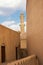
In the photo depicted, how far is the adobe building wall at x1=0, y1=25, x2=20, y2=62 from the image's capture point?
619 cm

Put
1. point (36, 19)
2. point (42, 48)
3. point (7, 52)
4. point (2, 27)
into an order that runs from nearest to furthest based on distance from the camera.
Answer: point (42, 48), point (36, 19), point (2, 27), point (7, 52)

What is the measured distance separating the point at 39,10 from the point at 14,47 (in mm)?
3359

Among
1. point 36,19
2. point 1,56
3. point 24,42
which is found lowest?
point 1,56

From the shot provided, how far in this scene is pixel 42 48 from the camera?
3764mm

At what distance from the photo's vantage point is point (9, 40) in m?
6.59

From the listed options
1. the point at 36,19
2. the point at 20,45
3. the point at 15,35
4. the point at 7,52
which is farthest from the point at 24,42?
the point at 36,19

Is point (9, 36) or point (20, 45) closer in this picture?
point (9, 36)

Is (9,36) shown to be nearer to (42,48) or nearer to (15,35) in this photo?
(15,35)

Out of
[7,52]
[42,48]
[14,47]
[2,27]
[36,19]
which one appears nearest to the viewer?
[42,48]

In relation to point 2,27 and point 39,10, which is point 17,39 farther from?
point 39,10

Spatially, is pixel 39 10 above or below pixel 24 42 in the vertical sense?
above

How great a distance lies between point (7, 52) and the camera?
646 centimetres

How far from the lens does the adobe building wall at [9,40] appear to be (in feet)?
20.3

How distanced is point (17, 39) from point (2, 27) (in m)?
1.27
